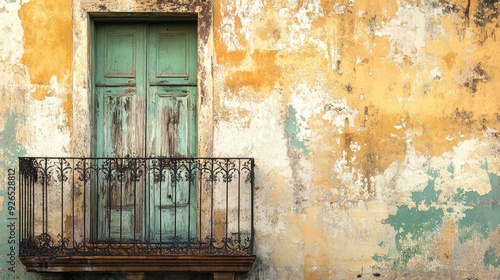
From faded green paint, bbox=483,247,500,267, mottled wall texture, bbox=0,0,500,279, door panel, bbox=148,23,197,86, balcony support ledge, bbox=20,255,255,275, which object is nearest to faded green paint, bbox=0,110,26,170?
mottled wall texture, bbox=0,0,500,279

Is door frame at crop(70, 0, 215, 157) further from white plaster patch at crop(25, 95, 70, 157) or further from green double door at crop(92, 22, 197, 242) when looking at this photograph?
green double door at crop(92, 22, 197, 242)

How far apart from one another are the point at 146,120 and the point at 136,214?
103 cm

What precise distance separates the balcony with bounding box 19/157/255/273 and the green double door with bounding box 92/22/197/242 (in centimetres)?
→ 2

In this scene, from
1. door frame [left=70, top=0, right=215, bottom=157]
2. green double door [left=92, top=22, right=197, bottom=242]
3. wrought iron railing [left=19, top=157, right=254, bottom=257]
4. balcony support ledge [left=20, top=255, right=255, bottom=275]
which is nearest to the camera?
balcony support ledge [left=20, top=255, right=255, bottom=275]

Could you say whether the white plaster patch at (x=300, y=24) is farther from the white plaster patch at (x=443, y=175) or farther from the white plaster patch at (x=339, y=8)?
the white plaster patch at (x=443, y=175)

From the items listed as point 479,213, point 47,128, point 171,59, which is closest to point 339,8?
point 171,59

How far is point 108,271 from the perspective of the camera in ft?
30.7

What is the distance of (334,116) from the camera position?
9.76m

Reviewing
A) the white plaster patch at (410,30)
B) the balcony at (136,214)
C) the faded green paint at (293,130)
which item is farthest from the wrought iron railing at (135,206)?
the white plaster patch at (410,30)

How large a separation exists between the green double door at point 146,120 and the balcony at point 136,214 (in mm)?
15

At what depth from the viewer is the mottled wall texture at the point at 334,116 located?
31.8 feet

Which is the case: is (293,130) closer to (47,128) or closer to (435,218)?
(435,218)

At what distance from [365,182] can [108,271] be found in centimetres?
287

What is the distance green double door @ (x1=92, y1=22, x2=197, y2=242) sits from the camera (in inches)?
389
